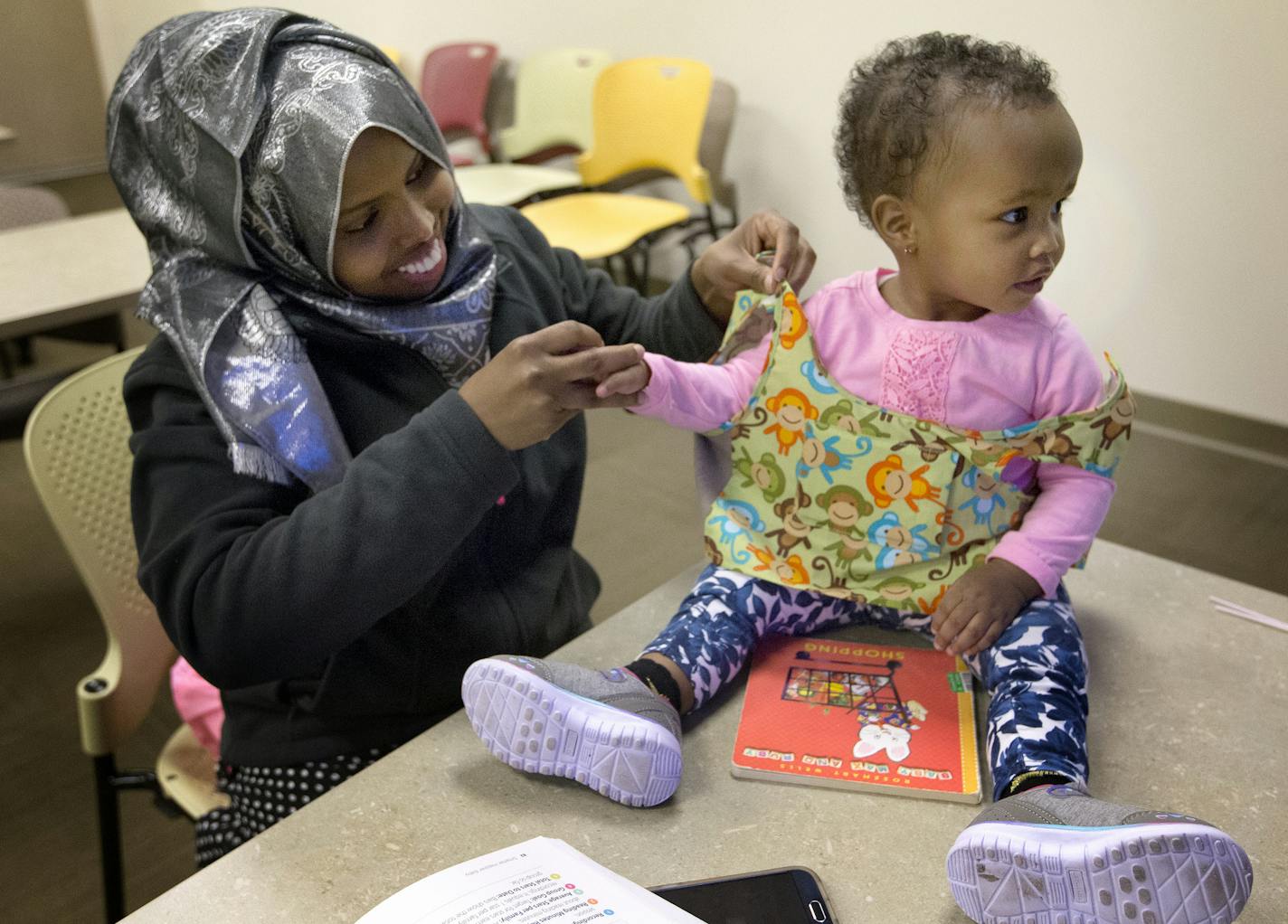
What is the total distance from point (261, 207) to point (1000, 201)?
75 centimetres

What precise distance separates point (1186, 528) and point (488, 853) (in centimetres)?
265

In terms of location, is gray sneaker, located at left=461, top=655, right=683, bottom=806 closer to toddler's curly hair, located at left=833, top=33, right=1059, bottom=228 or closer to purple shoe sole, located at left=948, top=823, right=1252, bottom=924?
purple shoe sole, located at left=948, top=823, right=1252, bottom=924

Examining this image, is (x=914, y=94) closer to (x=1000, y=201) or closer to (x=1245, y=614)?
(x=1000, y=201)

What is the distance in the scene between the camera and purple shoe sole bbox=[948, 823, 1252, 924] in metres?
0.73

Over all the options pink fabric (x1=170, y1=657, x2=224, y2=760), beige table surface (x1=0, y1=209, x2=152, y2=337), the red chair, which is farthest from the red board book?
the red chair

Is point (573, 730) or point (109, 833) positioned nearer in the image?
point (573, 730)

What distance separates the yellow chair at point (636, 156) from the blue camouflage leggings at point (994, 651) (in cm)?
235

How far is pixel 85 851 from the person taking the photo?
199 centimetres

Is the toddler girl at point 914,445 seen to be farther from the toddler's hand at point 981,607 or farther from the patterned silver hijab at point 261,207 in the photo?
the patterned silver hijab at point 261,207

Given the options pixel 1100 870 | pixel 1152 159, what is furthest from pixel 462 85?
pixel 1100 870

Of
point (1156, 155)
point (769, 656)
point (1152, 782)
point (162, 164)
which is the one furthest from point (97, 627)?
point (1156, 155)

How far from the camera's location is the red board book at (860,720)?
94cm

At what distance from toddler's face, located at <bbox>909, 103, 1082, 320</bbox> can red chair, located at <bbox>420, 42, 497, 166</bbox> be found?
401cm

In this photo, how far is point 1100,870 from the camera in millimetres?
733
